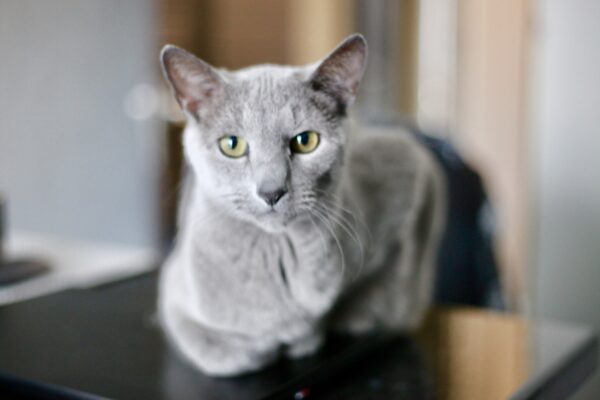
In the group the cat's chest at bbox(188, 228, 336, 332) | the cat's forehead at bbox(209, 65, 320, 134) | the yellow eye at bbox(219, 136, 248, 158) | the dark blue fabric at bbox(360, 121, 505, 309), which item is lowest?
the dark blue fabric at bbox(360, 121, 505, 309)

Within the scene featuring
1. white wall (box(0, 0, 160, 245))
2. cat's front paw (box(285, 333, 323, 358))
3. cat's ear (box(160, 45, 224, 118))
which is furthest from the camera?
white wall (box(0, 0, 160, 245))

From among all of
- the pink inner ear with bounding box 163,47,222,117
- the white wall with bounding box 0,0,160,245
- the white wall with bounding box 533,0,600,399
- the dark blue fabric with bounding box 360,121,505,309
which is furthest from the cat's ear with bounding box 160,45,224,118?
the white wall with bounding box 0,0,160,245

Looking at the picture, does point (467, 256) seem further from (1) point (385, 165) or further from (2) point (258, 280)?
(2) point (258, 280)

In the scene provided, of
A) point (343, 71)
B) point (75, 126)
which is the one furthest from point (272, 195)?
point (75, 126)

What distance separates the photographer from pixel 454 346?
33.1 inches

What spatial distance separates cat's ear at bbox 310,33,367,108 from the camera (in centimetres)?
61

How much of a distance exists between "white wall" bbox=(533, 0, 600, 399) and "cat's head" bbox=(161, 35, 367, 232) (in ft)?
4.54

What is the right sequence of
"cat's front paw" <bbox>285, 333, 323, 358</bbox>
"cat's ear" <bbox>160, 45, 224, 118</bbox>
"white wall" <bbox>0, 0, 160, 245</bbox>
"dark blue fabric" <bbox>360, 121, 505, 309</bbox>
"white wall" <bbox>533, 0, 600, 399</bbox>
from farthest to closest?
"white wall" <bbox>0, 0, 160, 245</bbox>
"white wall" <bbox>533, 0, 600, 399</bbox>
"dark blue fabric" <bbox>360, 121, 505, 309</bbox>
"cat's front paw" <bbox>285, 333, 323, 358</bbox>
"cat's ear" <bbox>160, 45, 224, 118</bbox>

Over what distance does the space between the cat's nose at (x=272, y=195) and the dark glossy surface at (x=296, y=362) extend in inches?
7.4

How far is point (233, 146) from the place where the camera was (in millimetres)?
644

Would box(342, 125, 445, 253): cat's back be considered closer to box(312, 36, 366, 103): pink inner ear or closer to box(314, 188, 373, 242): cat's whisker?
box(314, 188, 373, 242): cat's whisker

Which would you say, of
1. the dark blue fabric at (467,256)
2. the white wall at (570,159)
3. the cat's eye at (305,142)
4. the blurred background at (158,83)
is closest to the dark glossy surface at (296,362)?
the cat's eye at (305,142)

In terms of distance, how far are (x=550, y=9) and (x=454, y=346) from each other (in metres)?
1.40

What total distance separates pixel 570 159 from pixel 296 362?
1.44 meters
